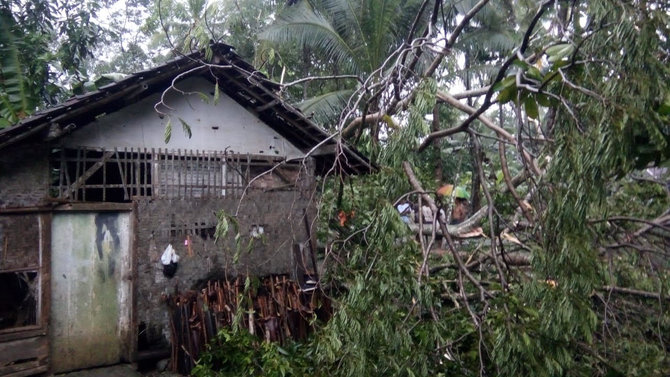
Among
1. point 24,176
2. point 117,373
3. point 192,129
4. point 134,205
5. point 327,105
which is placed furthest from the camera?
point 327,105

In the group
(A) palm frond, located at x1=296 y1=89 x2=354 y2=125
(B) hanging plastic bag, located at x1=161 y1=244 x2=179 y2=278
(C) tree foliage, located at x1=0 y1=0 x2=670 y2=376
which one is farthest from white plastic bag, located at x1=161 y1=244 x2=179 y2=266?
(A) palm frond, located at x1=296 y1=89 x2=354 y2=125

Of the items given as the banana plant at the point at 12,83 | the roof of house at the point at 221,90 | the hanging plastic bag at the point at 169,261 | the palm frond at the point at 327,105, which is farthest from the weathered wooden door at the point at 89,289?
the palm frond at the point at 327,105

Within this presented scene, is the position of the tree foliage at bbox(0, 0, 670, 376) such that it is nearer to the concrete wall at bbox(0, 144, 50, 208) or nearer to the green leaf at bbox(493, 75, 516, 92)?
the green leaf at bbox(493, 75, 516, 92)

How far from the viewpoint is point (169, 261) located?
6102 mm

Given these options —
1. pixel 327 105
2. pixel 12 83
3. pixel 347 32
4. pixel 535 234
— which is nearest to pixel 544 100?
pixel 535 234

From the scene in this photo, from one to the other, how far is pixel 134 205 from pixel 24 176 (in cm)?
110

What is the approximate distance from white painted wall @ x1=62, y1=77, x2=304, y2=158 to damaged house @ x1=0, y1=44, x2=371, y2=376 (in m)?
0.01

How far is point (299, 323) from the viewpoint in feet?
21.5

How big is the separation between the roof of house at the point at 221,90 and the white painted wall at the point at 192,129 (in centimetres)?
10

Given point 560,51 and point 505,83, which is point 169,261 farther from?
point 560,51

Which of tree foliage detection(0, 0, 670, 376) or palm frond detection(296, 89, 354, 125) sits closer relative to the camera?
tree foliage detection(0, 0, 670, 376)

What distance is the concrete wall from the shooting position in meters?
5.36

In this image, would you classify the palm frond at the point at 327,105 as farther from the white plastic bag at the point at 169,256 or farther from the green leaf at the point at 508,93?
the green leaf at the point at 508,93

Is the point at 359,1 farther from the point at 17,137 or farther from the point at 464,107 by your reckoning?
the point at 17,137
